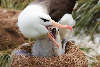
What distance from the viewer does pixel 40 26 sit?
105 centimetres

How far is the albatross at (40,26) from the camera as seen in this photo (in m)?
1.05

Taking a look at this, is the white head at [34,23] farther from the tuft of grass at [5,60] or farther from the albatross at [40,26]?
the tuft of grass at [5,60]

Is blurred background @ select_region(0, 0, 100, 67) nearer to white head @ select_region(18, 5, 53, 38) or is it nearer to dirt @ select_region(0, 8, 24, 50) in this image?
dirt @ select_region(0, 8, 24, 50)

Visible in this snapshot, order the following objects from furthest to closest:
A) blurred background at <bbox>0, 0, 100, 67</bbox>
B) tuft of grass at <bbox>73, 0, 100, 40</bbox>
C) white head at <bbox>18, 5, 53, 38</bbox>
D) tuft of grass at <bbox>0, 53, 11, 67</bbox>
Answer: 1. tuft of grass at <bbox>73, 0, 100, 40</bbox>
2. blurred background at <bbox>0, 0, 100, 67</bbox>
3. tuft of grass at <bbox>0, 53, 11, 67</bbox>
4. white head at <bbox>18, 5, 53, 38</bbox>

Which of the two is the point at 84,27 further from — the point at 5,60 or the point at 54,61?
the point at 54,61

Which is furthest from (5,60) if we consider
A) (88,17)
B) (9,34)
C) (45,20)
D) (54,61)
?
(88,17)

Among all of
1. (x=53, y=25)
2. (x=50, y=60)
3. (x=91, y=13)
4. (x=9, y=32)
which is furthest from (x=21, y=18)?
(x=91, y=13)

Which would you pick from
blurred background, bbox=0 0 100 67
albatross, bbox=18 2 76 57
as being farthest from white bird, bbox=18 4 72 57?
blurred background, bbox=0 0 100 67

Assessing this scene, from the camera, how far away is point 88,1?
245 cm

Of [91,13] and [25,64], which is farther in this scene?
[91,13]

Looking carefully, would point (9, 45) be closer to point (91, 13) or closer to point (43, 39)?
point (91, 13)

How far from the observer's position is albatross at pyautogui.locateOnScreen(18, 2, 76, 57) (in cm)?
105

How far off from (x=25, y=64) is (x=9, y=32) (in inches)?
42.2

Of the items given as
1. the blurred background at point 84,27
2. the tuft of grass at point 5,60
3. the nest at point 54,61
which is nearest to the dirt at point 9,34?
the blurred background at point 84,27
